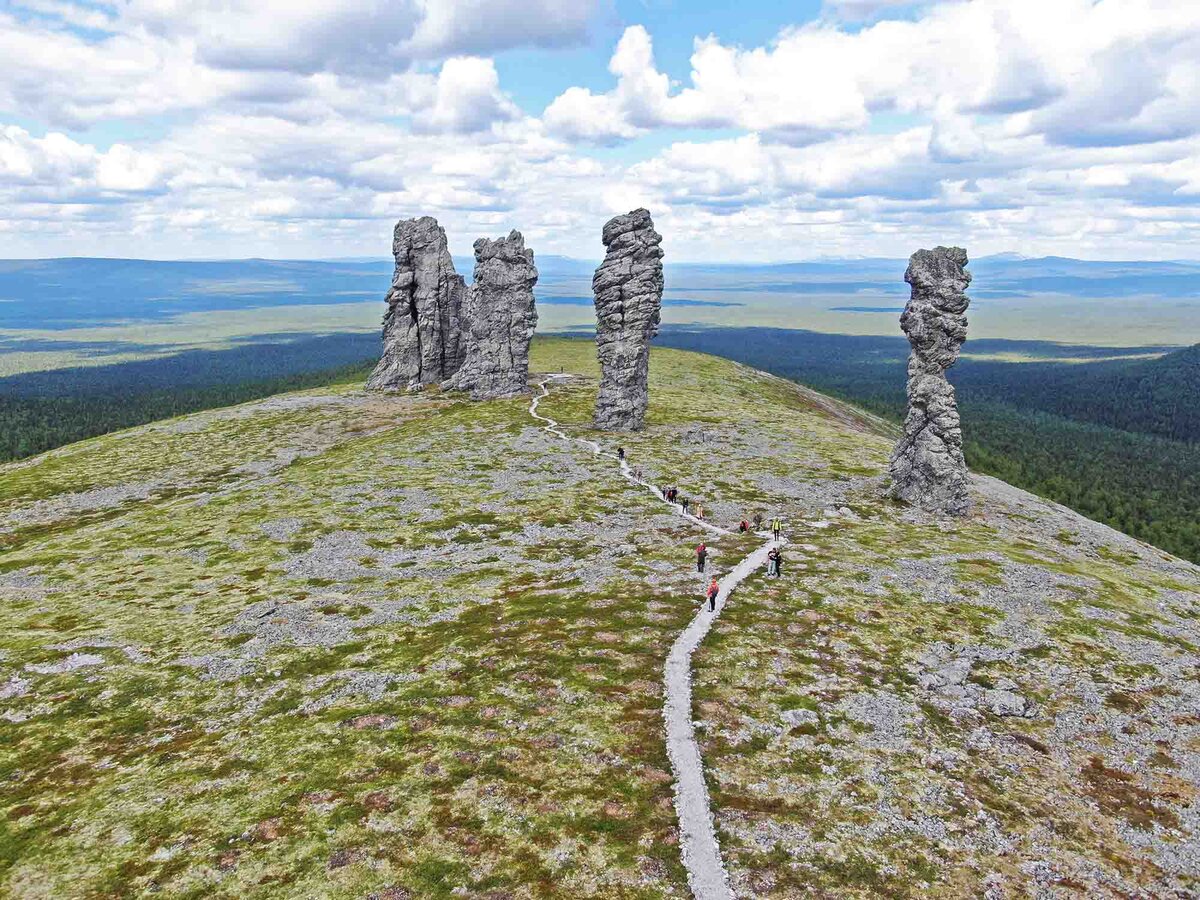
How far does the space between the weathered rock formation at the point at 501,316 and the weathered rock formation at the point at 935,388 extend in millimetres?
69227

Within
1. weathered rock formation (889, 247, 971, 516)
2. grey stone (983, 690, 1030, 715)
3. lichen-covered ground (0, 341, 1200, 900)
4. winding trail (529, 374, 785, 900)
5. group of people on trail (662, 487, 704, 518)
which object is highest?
weathered rock formation (889, 247, 971, 516)

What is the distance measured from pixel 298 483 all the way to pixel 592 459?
114ft

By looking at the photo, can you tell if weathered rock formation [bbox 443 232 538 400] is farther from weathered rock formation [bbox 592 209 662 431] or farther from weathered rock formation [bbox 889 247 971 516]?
weathered rock formation [bbox 889 247 971 516]

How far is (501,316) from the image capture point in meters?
123

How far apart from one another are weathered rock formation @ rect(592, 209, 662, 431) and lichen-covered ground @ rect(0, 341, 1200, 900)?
31.6m

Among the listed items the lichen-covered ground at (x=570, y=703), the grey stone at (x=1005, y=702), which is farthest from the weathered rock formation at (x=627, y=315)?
the grey stone at (x=1005, y=702)

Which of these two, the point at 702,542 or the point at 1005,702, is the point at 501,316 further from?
the point at 1005,702

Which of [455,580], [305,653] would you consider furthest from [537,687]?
[455,580]

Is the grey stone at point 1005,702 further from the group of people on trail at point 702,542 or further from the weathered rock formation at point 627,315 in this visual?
the weathered rock formation at point 627,315

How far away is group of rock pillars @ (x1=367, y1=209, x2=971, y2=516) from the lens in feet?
232

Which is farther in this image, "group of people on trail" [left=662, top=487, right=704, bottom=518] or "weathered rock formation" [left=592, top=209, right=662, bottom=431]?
"weathered rock formation" [left=592, top=209, right=662, bottom=431]

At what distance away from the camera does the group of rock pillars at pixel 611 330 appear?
7062 centimetres

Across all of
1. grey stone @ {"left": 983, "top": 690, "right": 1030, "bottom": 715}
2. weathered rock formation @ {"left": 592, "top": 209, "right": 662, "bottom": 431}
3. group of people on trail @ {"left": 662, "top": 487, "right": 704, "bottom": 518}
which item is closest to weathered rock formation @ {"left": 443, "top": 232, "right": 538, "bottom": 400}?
weathered rock formation @ {"left": 592, "top": 209, "right": 662, "bottom": 431}

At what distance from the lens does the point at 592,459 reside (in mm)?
87062
